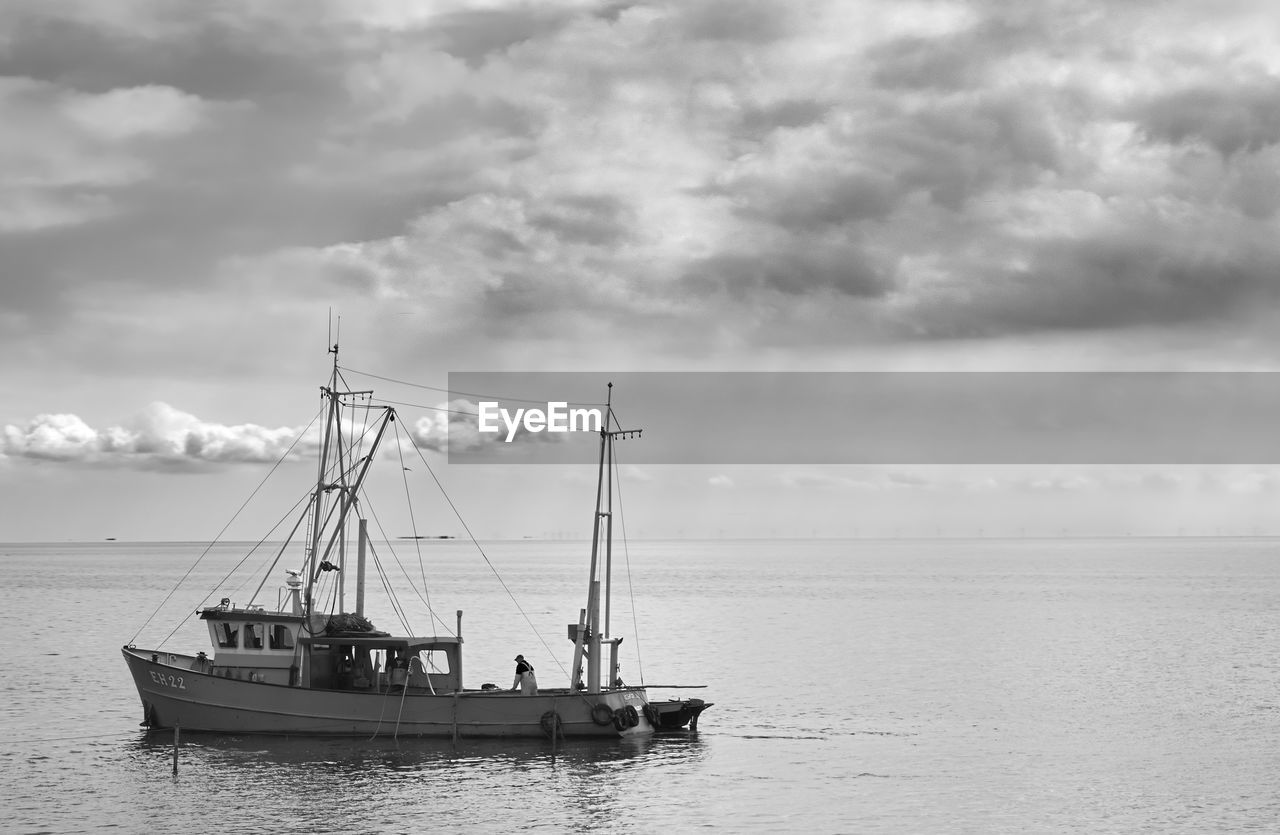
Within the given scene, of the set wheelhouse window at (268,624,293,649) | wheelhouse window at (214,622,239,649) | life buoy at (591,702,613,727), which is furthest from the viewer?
wheelhouse window at (214,622,239,649)

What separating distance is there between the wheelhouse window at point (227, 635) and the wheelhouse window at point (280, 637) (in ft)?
5.24

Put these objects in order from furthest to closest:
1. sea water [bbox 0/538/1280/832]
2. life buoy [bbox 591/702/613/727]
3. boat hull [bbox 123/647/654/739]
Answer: life buoy [bbox 591/702/613/727] → boat hull [bbox 123/647/654/739] → sea water [bbox 0/538/1280/832]

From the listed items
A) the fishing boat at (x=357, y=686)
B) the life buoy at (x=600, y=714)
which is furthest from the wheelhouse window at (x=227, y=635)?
the life buoy at (x=600, y=714)

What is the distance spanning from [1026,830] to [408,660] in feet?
80.4

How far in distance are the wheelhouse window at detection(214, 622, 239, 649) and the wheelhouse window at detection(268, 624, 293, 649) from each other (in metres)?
1.60

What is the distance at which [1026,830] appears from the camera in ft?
132

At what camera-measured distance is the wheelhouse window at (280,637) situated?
174 ft

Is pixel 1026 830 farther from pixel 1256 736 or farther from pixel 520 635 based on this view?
pixel 520 635

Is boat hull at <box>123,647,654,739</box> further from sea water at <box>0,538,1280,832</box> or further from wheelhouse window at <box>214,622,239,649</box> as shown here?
wheelhouse window at <box>214,622,239,649</box>

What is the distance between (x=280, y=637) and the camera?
53219 mm

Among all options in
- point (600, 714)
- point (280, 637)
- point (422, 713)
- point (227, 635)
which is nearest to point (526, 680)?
point (600, 714)

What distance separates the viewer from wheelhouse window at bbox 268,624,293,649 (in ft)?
174

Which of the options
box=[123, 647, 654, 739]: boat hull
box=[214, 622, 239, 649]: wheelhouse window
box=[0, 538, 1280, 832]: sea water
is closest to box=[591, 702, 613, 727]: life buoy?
box=[123, 647, 654, 739]: boat hull

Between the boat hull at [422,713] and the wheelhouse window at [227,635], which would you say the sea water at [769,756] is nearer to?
the boat hull at [422,713]
